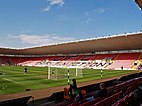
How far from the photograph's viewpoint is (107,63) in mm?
60688

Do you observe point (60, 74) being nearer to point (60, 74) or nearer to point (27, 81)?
point (60, 74)

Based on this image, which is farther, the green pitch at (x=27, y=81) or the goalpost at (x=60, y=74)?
the goalpost at (x=60, y=74)

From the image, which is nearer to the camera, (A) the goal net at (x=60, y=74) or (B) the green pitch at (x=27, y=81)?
(B) the green pitch at (x=27, y=81)

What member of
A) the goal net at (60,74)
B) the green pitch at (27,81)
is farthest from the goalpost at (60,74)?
the green pitch at (27,81)

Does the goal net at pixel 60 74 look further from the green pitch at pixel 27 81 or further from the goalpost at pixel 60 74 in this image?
the green pitch at pixel 27 81

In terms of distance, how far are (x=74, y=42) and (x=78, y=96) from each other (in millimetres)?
52075

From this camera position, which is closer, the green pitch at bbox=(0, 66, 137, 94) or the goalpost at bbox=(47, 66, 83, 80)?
the green pitch at bbox=(0, 66, 137, 94)

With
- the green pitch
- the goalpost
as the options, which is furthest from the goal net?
the green pitch

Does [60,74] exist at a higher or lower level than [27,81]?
higher

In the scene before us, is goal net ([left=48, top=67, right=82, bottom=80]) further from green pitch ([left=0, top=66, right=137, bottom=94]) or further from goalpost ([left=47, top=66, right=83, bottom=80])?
green pitch ([left=0, top=66, right=137, bottom=94])

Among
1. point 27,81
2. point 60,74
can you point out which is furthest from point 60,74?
point 27,81

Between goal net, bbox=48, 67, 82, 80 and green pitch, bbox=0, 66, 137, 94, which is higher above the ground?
goal net, bbox=48, 67, 82, 80

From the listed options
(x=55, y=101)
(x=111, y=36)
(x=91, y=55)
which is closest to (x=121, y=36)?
(x=111, y=36)

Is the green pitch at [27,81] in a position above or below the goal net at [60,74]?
below
